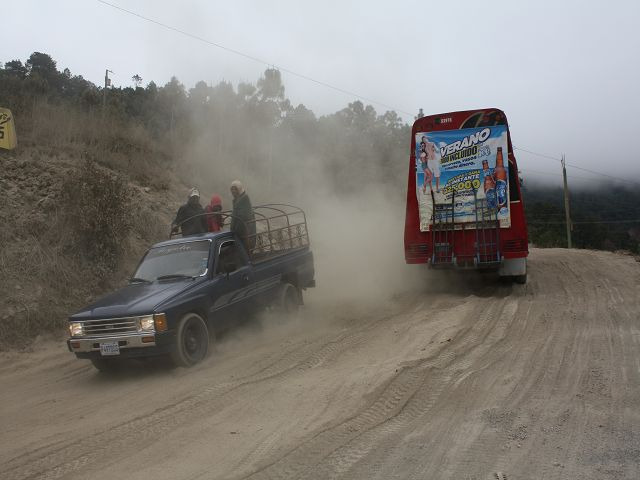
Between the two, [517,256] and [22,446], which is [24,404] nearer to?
[22,446]

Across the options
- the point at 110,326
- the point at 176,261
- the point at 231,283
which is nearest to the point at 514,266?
the point at 231,283

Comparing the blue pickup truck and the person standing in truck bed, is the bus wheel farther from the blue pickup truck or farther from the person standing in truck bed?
the person standing in truck bed

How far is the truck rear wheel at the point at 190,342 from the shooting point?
6.69 m

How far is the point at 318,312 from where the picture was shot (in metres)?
10.1

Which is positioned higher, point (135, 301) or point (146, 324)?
point (135, 301)

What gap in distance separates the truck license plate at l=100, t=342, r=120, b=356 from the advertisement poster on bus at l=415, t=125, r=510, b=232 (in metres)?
6.26

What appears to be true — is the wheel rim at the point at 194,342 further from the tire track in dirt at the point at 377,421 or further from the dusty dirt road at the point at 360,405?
the tire track in dirt at the point at 377,421

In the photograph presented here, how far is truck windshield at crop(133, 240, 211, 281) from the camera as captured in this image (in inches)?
305

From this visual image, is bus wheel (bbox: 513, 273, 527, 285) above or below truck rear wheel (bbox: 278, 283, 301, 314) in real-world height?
below

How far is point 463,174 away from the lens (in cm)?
1073

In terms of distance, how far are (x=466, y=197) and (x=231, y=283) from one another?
16.5ft

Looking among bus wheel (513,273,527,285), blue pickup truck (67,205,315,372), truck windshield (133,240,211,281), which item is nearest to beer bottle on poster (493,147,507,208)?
bus wheel (513,273,527,285)

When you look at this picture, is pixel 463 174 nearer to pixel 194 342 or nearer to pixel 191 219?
pixel 191 219

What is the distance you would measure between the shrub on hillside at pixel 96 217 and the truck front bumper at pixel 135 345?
152 inches
